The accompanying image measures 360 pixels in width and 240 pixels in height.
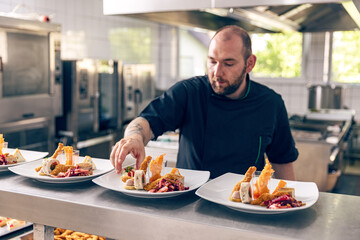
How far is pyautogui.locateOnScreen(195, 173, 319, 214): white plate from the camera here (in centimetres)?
107

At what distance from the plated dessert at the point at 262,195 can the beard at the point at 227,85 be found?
68 cm

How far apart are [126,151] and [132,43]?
5469 mm

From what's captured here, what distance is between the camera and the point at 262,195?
3.67ft

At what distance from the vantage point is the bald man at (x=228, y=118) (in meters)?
1.81

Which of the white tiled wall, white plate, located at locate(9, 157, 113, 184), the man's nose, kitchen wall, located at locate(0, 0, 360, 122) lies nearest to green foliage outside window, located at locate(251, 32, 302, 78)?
kitchen wall, located at locate(0, 0, 360, 122)

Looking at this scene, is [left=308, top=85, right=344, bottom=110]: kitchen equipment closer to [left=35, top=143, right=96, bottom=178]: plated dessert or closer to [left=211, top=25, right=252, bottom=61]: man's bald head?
[left=211, top=25, right=252, bottom=61]: man's bald head

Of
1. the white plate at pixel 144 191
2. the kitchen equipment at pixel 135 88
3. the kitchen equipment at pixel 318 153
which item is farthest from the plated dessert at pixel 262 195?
the kitchen equipment at pixel 135 88

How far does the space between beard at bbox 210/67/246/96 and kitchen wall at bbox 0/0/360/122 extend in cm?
309

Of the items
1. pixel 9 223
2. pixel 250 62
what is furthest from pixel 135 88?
pixel 9 223

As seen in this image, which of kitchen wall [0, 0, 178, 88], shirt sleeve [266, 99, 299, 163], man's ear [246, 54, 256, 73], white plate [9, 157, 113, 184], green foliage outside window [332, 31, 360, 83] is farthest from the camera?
green foliage outside window [332, 31, 360, 83]

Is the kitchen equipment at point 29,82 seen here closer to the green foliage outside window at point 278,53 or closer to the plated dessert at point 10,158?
the plated dessert at point 10,158

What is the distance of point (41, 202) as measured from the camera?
1209mm

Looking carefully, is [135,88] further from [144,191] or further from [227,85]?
[144,191]

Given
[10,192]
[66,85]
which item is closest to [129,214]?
[10,192]
